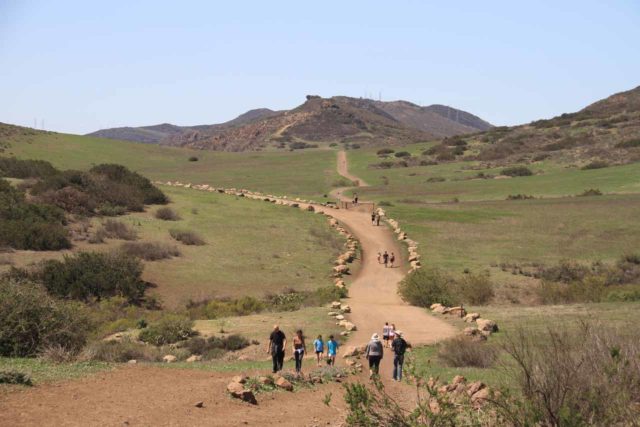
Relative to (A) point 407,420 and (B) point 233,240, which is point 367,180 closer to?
(B) point 233,240

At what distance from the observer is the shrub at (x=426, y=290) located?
1178 inches

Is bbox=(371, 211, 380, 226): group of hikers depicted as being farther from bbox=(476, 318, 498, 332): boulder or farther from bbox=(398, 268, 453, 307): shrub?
bbox=(476, 318, 498, 332): boulder

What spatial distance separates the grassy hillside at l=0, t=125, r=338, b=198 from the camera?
81250 mm

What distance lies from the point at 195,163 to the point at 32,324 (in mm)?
87419

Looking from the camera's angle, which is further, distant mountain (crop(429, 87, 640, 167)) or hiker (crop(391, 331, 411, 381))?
distant mountain (crop(429, 87, 640, 167))

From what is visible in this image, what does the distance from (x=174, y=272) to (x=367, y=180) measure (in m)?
50.3

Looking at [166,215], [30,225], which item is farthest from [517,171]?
[30,225]

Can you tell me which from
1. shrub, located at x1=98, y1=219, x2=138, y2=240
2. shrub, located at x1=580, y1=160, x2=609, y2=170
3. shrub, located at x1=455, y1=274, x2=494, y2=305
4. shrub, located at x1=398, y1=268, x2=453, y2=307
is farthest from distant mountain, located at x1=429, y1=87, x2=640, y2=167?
shrub, located at x1=98, y1=219, x2=138, y2=240

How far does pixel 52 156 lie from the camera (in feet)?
282

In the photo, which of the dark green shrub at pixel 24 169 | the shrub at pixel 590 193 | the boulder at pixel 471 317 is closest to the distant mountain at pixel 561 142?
the shrub at pixel 590 193

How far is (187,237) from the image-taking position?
42.5 metres

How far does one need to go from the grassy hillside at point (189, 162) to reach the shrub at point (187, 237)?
30.4m

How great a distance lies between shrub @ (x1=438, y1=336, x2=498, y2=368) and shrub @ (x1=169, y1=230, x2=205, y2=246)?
2569 centimetres

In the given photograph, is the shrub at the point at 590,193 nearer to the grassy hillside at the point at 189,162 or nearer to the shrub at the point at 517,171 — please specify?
the shrub at the point at 517,171
